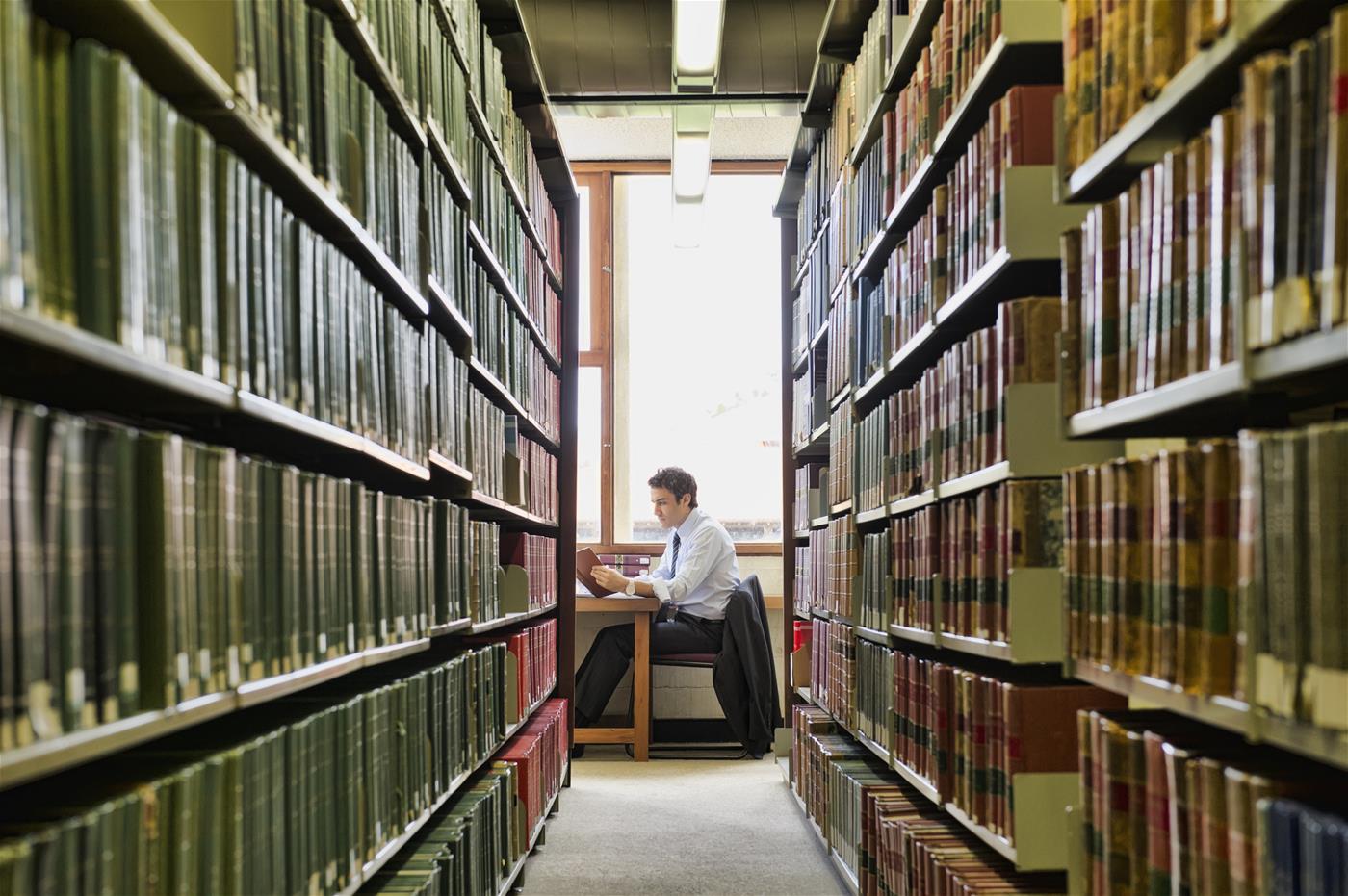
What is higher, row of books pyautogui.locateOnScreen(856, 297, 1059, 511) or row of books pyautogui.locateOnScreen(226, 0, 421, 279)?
row of books pyautogui.locateOnScreen(226, 0, 421, 279)

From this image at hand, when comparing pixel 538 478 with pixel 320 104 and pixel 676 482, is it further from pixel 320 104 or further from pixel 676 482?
pixel 320 104

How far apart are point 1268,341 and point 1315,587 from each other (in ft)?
0.73

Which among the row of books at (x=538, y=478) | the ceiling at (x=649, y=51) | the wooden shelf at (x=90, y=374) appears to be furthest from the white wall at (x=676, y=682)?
the wooden shelf at (x=90, y=374)

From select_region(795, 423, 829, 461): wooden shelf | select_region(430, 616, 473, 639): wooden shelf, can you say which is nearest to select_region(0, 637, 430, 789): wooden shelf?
select_region(430, 616, 473, 639): wooden shelf

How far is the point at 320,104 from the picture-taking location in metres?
1.58

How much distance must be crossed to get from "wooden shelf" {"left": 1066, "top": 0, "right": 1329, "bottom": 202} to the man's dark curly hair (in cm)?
421

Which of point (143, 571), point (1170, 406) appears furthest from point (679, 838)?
point (143, 571)

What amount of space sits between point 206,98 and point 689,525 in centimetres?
462

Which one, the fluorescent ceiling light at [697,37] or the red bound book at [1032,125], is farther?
the fluorescent ceiling light at [697,37]

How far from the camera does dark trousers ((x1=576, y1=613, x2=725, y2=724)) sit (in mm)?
5559

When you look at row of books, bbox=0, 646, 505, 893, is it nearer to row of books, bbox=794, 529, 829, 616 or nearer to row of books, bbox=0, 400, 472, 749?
row of books, bbox=0, 400, 472, 749

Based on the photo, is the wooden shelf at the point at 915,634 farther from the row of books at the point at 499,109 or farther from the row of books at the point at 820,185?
the row of books at the point at 499,109

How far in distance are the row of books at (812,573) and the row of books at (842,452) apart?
0.22m

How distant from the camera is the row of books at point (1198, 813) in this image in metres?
1.00
